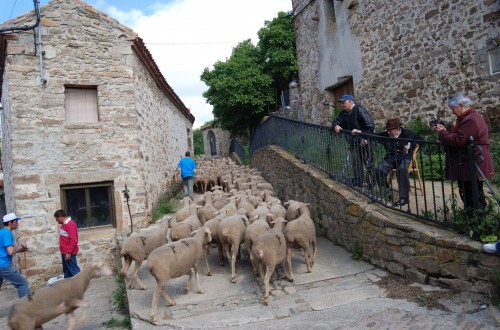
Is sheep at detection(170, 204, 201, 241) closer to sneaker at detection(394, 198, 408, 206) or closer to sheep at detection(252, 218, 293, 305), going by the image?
sheep at detection(252, 218, 293, 305)

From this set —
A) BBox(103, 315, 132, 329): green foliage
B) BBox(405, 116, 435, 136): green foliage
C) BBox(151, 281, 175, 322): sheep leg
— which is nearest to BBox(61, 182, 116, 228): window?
BBox(103, 315, 132, 329): green foliage

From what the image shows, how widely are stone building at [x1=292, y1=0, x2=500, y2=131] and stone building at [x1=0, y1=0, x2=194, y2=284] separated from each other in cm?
715

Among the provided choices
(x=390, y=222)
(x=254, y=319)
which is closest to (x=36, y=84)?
(x=254, y=319)

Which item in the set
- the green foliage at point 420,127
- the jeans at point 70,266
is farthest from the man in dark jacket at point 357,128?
the jeans at point 70,266

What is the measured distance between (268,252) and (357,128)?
9.83 ft

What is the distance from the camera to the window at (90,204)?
8.30 m

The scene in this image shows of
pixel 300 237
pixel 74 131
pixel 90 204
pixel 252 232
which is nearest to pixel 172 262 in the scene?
pixel 252 232

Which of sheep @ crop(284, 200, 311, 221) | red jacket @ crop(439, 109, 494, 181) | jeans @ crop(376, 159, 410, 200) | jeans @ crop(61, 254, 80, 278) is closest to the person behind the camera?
red jacket @ crop(439, 109, 494, 181)

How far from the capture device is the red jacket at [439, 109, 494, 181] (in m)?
4.18

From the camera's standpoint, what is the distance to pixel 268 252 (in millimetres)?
4664

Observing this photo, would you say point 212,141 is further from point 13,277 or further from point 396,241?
point 396,241

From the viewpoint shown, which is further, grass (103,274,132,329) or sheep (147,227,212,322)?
grass (103,274,132,329)

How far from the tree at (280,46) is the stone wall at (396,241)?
14.0 meters

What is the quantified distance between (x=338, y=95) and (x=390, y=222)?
383 inches
